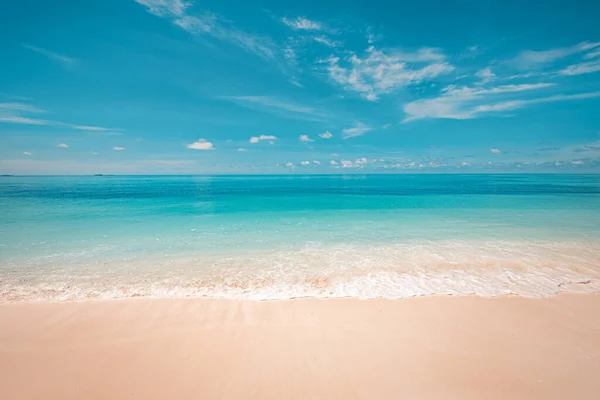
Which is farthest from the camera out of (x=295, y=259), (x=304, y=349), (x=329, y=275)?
(x=295, y=259)

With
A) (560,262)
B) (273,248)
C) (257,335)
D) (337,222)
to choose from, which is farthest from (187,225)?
(560,262)

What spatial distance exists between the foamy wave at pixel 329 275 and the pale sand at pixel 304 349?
→ 775 mm

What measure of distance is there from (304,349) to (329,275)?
456cm

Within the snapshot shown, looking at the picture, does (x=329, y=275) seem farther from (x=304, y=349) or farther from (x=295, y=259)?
(x=304, y=349)

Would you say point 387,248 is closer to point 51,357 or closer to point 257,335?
point 257,335

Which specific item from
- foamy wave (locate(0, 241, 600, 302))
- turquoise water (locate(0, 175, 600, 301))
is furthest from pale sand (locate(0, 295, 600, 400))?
turquoise water (locate(0, 175, 600, 301))

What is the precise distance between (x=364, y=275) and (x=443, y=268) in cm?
372

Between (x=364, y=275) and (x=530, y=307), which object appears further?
(x=364, y=275)

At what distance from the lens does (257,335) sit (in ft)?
20.6

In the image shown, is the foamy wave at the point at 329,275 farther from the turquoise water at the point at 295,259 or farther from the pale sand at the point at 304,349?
the pale sand at the point at 304,349

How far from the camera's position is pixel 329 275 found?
10195 mm

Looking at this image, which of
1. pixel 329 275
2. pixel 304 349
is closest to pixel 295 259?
pixel 329 275

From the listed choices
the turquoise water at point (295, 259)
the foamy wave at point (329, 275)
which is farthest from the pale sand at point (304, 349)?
the turquoise water at point (295, 259)

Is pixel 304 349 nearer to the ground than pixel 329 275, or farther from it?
farther from it
